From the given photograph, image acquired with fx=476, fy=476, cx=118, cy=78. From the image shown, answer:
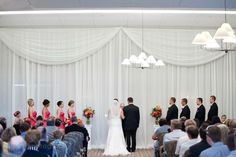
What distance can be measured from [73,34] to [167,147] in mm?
7994

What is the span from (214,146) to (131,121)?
8.35m

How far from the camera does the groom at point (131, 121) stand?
13.9 meters

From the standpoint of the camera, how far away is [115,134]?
13766 millimetres

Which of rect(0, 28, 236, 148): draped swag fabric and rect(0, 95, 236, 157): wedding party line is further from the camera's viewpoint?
rect(0, 28, 236, 148): draped swag fabric

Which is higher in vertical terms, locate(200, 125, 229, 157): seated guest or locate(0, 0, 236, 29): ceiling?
locate(0, 0, 236, 29): ceiling

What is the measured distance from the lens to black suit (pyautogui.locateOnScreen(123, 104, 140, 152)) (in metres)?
13.9

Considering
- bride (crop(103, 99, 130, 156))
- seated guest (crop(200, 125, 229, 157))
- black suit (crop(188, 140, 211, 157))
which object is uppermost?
seated guest (crop(200, 125, 229, 157))

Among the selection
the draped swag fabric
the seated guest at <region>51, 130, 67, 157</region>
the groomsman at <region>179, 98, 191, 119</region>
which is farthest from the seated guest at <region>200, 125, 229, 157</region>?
the draped swag fabric

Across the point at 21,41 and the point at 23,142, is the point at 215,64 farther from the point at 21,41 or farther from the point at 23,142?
the point at 23,142

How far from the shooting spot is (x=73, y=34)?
1510cm

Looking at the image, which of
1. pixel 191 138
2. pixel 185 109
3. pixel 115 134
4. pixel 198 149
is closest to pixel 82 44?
pixel 115 134

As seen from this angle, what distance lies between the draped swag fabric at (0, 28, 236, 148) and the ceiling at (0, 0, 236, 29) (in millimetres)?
388

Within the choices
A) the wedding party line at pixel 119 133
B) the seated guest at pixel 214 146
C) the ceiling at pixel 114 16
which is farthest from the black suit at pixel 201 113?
the seated guest at pixel 214 146

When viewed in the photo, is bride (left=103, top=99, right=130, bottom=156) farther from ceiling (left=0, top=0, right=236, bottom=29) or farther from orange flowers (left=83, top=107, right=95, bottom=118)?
ceiling (left=0, top=0, right=236, bottom=29)
